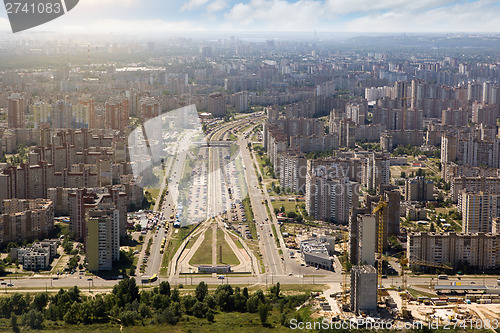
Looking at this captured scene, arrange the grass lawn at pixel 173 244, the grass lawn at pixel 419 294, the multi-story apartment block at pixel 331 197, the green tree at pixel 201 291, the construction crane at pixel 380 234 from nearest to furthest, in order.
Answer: the green tree at pixel 201 291 < the grass lawn at pixel 419 294 < the construction crane at pixel 380 234 < the grass lawn at pixel 173 244 < the multi-story apartment block at pixel 331 197

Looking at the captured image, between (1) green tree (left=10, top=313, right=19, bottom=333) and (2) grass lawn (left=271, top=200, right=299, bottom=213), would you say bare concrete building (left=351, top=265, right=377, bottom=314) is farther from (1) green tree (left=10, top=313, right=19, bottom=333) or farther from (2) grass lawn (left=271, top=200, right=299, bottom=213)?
(2) grass lawn (left=271, top=200, right=299, bottom=213)

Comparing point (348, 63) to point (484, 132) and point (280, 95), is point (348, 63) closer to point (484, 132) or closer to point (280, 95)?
point (280, 95)

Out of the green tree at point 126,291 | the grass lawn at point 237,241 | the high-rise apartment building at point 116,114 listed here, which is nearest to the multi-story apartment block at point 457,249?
the grass lawn at point 237,241

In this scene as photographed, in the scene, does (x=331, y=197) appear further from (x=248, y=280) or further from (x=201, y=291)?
(x=201, y=291)

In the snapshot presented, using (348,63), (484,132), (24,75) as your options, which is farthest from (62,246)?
(348,63)

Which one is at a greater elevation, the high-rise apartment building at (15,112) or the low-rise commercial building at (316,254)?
the high-rise apartment building at (15,112)

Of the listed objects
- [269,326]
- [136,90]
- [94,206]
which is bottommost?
[269,326]

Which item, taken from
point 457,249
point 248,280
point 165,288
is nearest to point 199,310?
point 165,288

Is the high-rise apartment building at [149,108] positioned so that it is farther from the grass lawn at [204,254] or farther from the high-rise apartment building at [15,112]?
the grass lawn at [204,254]
